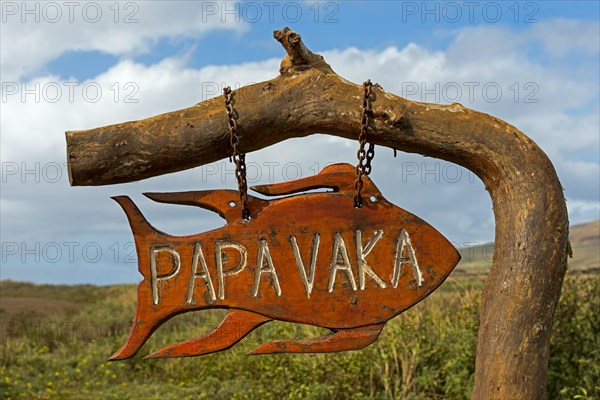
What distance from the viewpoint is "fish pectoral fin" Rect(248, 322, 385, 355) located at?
9.21 feet

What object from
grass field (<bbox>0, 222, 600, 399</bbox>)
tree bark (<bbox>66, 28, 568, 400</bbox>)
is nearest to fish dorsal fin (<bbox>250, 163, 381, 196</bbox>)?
tree bark (<bbox>66, 28, 568, 400</bbox>)

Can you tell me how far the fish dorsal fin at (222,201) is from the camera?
112 inches

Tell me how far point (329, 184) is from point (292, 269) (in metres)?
0.38

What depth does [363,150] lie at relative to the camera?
2.87 meters

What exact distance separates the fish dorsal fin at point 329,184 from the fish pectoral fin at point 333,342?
0.55 m

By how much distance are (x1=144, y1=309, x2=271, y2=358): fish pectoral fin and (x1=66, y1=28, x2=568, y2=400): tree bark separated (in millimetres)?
680

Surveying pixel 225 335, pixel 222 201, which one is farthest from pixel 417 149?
pixel 225 335

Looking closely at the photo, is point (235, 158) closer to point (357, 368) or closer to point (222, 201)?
point (222, 201)

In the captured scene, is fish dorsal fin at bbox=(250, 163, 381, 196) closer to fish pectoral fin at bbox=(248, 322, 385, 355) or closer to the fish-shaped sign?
the fish-shaped sign

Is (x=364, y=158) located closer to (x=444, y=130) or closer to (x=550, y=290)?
(x=444, y=130)

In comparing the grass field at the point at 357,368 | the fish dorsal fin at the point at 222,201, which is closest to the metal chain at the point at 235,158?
the fish dorsal fin at the point at 222,201

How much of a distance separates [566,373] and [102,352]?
554 cm

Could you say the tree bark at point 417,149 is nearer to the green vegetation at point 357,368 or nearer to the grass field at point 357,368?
the grass field at point 357,368

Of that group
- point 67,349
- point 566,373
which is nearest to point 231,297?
point 566,373
